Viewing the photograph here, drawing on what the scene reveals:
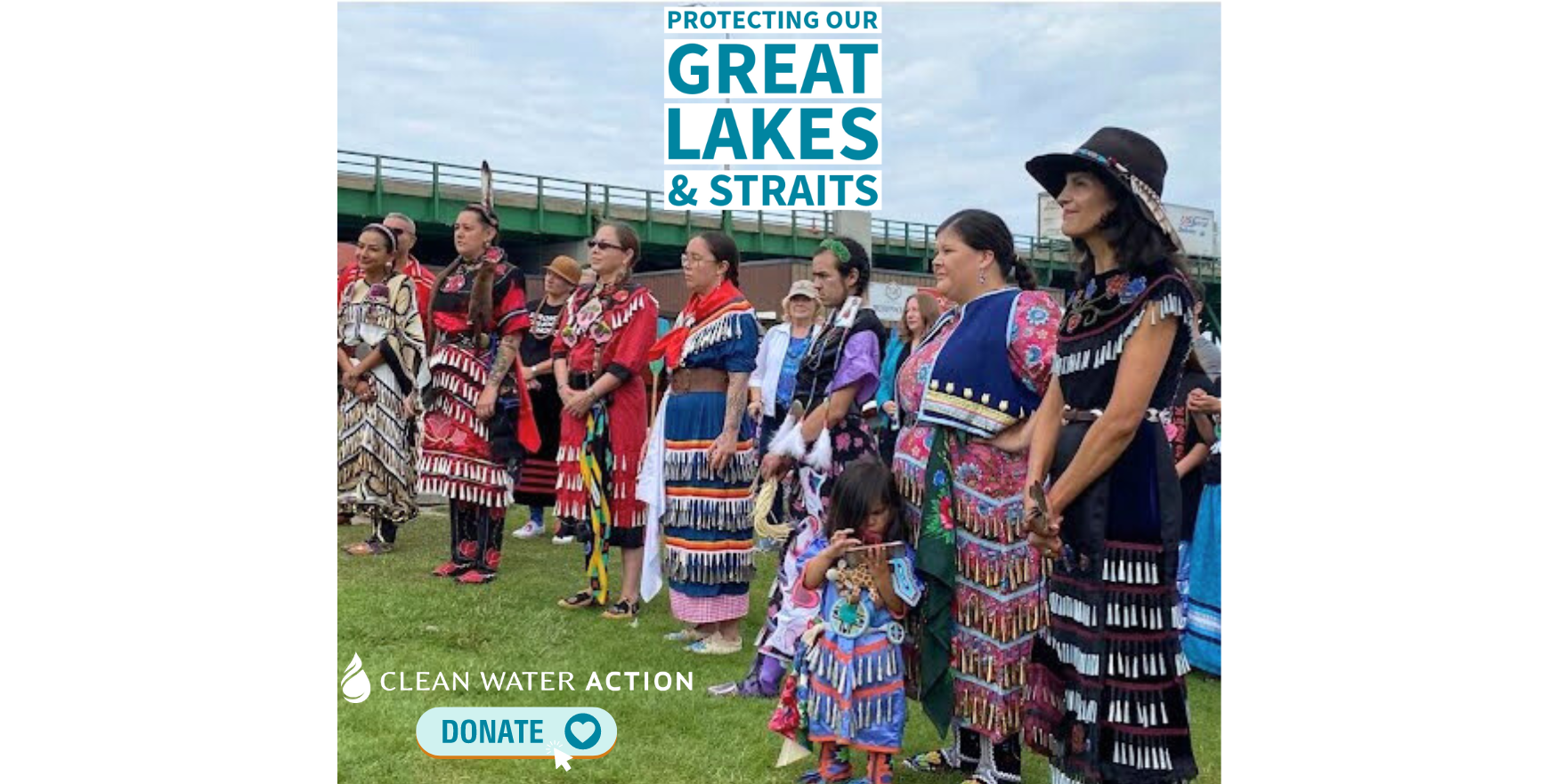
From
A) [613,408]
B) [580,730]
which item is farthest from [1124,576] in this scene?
[613,408]

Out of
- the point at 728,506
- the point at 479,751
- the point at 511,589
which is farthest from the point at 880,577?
the point at 511,589

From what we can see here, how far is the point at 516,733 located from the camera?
3936 millimetres

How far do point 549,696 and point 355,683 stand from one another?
776mm

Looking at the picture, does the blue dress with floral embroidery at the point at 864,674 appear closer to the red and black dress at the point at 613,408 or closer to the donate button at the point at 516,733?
the donate button at the point at 516,733

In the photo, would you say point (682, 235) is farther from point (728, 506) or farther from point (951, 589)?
point (951, 589)

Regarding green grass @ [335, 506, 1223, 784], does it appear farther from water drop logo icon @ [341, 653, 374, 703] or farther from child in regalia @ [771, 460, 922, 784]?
child in regalia @ [771, 460, 922, 784]

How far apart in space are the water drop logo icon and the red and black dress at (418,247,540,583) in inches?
89.1

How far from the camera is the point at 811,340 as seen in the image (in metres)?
4.98

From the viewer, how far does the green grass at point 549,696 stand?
3852 mm

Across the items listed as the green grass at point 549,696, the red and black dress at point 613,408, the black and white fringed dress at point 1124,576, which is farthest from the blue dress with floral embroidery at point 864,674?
the red and black dress at point 613,408

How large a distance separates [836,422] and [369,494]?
3789mm

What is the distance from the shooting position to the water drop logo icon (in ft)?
13.8

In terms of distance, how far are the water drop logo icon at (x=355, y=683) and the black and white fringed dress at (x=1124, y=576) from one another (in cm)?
252

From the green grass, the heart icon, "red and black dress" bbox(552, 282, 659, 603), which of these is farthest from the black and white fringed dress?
"red and black dress" bbox(552, 282, 659, 603)
